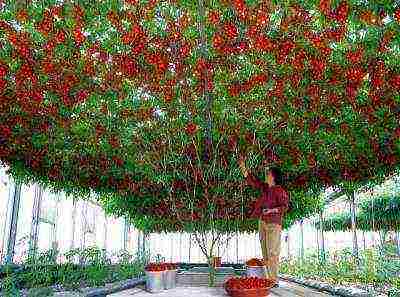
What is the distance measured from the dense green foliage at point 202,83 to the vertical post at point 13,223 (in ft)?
7.82

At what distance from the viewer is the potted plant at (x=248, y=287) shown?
4.53 m

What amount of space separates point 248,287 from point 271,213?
2454 millimetres

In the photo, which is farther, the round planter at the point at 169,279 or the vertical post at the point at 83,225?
the vertical post at the point at 83,225

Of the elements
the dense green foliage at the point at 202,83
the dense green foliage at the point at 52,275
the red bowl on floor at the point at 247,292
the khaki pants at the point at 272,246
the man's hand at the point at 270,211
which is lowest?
the dense green foliage at the point at 52,275

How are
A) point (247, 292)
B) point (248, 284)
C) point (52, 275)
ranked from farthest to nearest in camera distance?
point (52, 275)
point (248, 284)
point (247, 292)

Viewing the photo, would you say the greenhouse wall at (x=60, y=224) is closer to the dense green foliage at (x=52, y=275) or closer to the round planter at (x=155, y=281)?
the dense green foliage at (x=52, y=275)

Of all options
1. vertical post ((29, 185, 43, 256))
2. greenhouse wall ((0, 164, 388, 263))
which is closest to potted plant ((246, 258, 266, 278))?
greenhouse wall ((0, 164, 388, 263))

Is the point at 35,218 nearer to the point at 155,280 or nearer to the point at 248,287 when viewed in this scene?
the point at 155,280

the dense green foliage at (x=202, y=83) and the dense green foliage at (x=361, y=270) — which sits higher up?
the dense green foliage at (x=202, y=83)

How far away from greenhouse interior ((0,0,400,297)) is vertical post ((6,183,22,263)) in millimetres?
66

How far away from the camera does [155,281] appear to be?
5.71 meters

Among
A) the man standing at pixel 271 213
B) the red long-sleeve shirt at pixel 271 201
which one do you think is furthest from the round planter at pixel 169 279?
the red long-sleeve shirt at pixel 271 201

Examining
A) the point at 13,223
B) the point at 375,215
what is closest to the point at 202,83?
the point at 13,223

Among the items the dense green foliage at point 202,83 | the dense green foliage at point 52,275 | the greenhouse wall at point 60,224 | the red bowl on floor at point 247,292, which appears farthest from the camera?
the greenhouse wall at point 60,224
